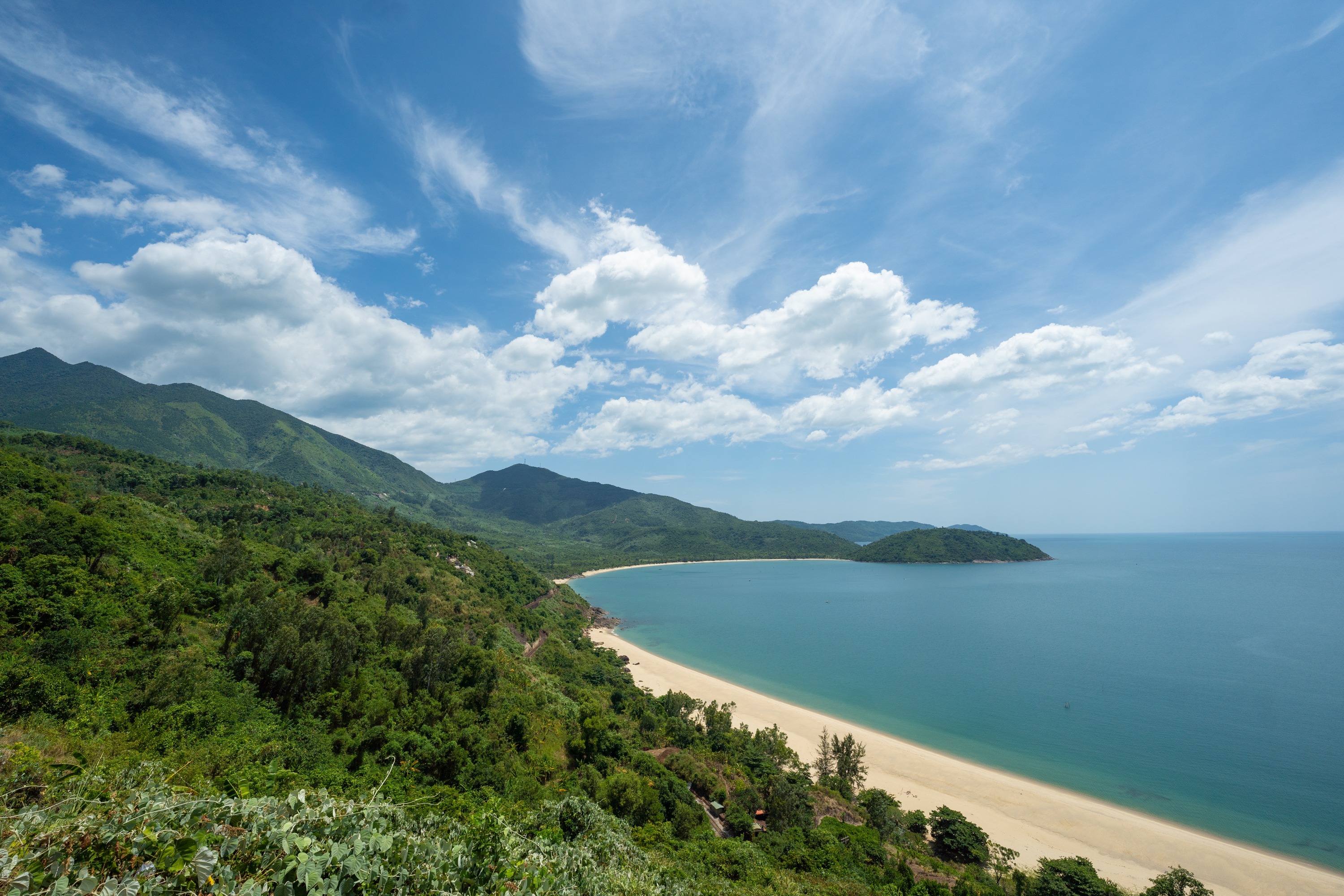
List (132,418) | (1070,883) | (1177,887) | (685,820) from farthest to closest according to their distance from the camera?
1. (132,418)
2. (685,820)
3. (1070,883)
4. (1177,887)

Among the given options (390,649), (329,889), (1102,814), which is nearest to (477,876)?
(329,889)

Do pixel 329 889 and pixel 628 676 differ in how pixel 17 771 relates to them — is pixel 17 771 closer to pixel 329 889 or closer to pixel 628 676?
pixel 329 889

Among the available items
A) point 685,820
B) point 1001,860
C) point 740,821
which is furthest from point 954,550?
point 685,820

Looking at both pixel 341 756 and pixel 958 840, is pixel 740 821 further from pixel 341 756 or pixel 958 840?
pixel 341 756

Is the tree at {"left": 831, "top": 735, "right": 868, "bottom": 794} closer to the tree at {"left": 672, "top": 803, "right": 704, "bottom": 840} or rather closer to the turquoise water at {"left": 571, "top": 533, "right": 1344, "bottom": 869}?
the turquoise water at {"left": 571, "top": 533, "right": 1344, "bottom": 869}

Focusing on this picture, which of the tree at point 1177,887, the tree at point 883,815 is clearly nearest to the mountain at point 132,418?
the tree at point 883,815
